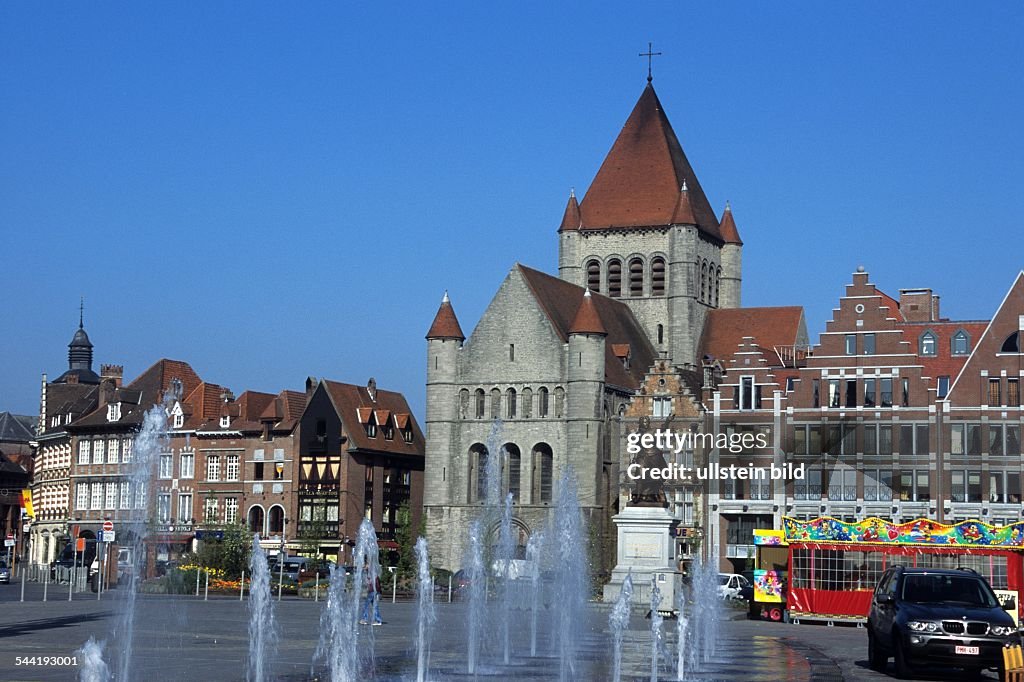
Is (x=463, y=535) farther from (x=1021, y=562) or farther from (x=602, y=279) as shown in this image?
(x=1021, y=562)

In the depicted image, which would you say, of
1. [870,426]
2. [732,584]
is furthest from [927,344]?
[732,584]

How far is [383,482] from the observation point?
89.9 meters

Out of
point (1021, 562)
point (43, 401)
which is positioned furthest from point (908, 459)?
point (43, 401)

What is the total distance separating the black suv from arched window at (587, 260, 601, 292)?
68.4 m

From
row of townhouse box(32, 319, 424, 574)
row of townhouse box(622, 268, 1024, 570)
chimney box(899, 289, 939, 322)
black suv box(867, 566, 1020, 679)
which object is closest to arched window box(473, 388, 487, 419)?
row of townhouse box(32, 319, 424, 574)

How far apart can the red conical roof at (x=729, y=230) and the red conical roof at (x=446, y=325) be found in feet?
67.7

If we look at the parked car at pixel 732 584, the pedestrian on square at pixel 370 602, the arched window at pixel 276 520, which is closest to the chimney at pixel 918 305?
the parked car at pixel 732 584

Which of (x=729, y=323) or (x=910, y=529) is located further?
(x=729, y=323)

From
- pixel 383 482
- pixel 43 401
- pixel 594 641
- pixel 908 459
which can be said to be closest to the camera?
pixel 594 641

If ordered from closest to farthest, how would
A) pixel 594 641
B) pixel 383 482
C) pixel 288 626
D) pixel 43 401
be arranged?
pixel 594 641 → pixel 288 626 → pixel 383 482 → pixel 43 401

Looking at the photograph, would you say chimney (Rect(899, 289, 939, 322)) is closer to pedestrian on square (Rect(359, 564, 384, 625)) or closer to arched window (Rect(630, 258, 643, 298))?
arched window (Rect(630, 258, 643, 298))

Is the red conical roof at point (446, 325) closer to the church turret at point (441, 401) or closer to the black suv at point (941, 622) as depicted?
the church turret at point (441, 401)

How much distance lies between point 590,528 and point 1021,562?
37427 millimetres

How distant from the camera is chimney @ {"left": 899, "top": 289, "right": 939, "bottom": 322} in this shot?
83500 millimetres
